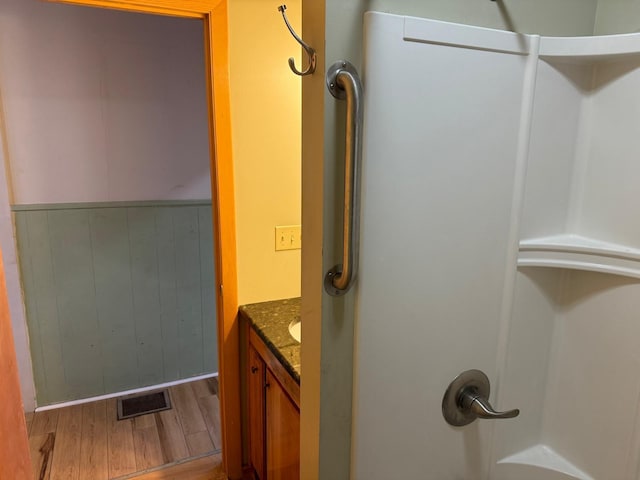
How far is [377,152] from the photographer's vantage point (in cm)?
85

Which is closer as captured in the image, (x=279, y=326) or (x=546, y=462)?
(x=546, y=462)

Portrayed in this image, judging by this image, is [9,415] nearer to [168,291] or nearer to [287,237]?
[287,237]

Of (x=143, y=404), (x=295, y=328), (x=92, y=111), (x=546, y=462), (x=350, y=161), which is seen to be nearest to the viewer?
(x=350, y=161)

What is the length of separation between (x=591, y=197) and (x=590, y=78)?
0.29 meters

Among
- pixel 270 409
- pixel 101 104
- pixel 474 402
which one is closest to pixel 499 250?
pixel 474 402

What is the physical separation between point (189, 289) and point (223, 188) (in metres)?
1.28

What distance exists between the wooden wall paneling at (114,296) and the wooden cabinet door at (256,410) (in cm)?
117

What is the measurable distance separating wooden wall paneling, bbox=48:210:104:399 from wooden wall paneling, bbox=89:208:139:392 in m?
0.04

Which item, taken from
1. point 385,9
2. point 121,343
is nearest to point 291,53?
point 385,9

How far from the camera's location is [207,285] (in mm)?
2924

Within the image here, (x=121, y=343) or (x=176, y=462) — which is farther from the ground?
(x=121, y=343)

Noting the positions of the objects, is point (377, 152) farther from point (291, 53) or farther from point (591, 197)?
point (291, 53)

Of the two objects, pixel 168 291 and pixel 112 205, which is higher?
pixel 112 205

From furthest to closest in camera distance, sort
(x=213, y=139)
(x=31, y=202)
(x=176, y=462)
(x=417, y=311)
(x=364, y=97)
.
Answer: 1. (x=31, y=202)
2. (x=176, y=462)
3. (x=213, y=139)
4. (x=417, y=311)
5. (x=364, y=97)
